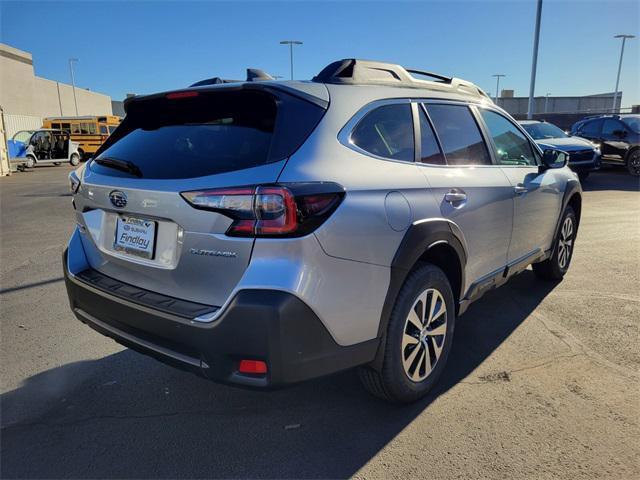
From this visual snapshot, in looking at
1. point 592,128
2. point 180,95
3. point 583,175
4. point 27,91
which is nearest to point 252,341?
point 180,95

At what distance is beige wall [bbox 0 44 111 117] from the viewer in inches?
1539

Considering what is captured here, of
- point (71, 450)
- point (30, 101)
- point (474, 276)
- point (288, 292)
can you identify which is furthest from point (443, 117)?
point (30, 101)

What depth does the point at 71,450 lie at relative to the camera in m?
2.49

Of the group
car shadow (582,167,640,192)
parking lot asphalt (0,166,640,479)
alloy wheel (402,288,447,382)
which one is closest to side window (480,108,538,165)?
A: parking lot asphalt (0,166,640,479)

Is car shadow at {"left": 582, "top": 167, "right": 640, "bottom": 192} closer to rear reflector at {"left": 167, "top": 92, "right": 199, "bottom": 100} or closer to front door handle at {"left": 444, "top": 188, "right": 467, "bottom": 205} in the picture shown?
front door handle at {"left": 444, "top": 188, "right": 467, "bottom": 205}

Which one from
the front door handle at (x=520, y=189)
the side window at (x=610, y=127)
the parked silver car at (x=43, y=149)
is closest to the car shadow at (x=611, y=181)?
the side window at (x=610, y=127)

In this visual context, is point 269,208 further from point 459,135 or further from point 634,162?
point 634,162

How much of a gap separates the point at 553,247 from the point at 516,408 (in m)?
2.42

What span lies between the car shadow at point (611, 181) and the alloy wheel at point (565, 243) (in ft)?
27.6

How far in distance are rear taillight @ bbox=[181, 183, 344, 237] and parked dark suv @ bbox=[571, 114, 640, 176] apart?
15711 millimetres

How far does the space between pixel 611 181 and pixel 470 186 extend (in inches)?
524

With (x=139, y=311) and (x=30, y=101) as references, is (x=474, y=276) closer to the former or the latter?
(x=139, y=311)

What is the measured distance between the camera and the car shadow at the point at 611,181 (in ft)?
41.4

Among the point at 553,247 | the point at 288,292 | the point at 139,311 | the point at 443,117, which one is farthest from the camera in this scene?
the point at 553,247
